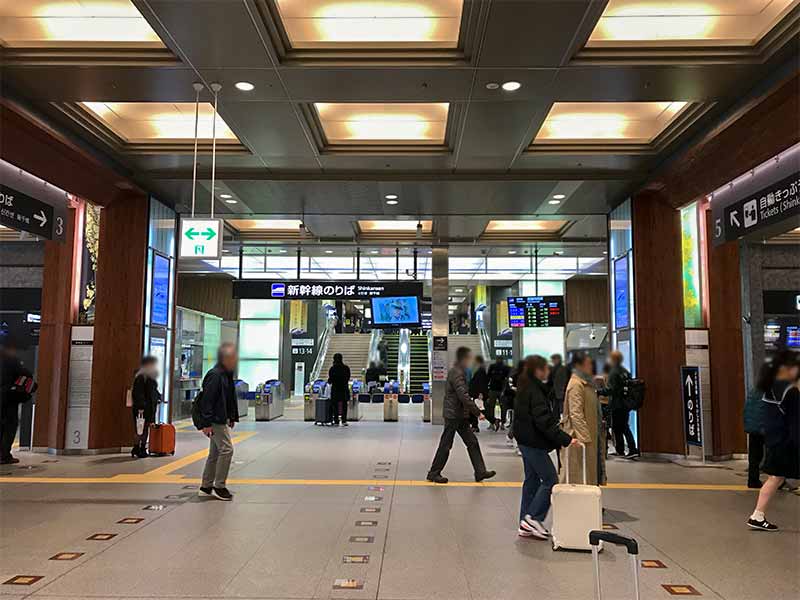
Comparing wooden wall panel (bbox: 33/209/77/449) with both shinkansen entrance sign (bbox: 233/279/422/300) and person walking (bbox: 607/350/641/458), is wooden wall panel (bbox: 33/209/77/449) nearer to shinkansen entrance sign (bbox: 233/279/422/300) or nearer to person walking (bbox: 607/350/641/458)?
shinkansen entrance sign (bbox: 233/279/422/300)

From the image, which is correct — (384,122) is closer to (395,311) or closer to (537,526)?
(537,526)

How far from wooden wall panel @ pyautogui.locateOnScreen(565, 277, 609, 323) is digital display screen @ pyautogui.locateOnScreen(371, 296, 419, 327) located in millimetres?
5377

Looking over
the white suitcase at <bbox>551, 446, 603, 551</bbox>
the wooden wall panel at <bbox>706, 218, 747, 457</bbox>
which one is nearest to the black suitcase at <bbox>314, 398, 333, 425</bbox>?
the wooden wall panel at <bbox>706, 218, 747, 457</bbox>

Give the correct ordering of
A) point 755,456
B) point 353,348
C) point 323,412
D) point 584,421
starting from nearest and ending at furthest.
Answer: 1. point 584,421
2. point 755,456
3. point 323,412
4. point 353,348

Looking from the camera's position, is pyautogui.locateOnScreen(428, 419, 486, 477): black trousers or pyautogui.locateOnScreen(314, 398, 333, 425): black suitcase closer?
pyautogui.locateOnScreen(428, 419, 486, 477): black trousers

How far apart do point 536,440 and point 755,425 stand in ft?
7.63

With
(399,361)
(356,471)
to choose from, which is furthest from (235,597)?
(399,361)

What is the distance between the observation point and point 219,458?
19.2ft

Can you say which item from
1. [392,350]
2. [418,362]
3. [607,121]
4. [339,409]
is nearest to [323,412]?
[339,409]

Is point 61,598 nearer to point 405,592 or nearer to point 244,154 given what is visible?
point 405,592

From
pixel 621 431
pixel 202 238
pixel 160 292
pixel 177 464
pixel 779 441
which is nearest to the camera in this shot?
pixel 779 441

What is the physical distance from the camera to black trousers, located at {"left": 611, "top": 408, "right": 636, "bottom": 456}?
848 cm

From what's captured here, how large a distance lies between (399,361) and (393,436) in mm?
11377

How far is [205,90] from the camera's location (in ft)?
19.5
